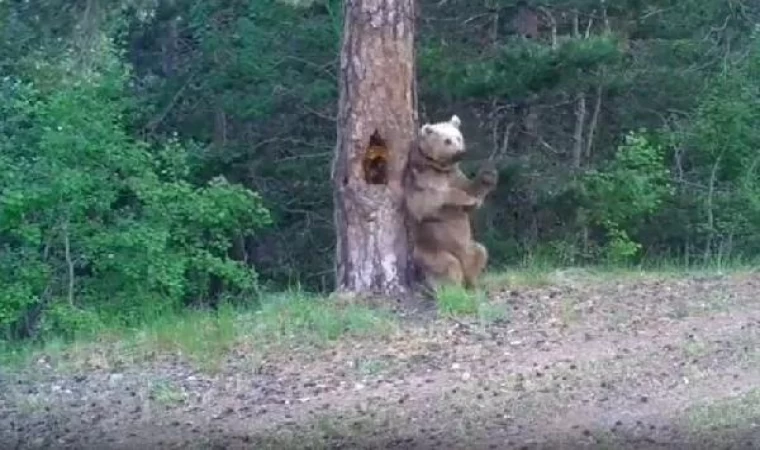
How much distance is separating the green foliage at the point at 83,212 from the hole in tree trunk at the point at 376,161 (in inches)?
141

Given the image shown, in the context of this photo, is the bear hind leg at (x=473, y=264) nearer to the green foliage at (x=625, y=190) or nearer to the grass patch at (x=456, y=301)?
the grass patch at (x=456, y=301)

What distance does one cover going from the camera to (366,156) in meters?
12.4

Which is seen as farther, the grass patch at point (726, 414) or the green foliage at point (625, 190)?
the green foliage at point (625, 190)

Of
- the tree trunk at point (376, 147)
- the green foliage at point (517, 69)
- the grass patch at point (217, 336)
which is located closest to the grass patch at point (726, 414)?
the grass patch at point (217, 336)

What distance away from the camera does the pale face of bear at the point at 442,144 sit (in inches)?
480

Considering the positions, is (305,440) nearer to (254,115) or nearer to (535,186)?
(535,186)

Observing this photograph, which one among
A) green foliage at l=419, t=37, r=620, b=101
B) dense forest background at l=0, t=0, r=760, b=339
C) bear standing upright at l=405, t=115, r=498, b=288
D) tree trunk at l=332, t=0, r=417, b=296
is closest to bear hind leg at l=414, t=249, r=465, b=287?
bear standing upright at l=405, t=115, r=498, b=288

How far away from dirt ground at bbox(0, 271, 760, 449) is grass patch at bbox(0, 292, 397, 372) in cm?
15

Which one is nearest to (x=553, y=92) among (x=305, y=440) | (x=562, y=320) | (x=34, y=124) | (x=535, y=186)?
(x=535, y=186)

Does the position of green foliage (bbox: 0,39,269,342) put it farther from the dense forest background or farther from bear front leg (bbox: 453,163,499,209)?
bear front leg (bbox: 453,163,499,209)

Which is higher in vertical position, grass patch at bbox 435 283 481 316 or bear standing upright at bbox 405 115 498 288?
bear standing upright at bbox 405 115 498 288

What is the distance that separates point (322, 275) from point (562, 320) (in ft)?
28.7

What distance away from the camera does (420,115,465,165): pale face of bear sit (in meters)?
12.2

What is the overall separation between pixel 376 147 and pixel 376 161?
0.11 m
